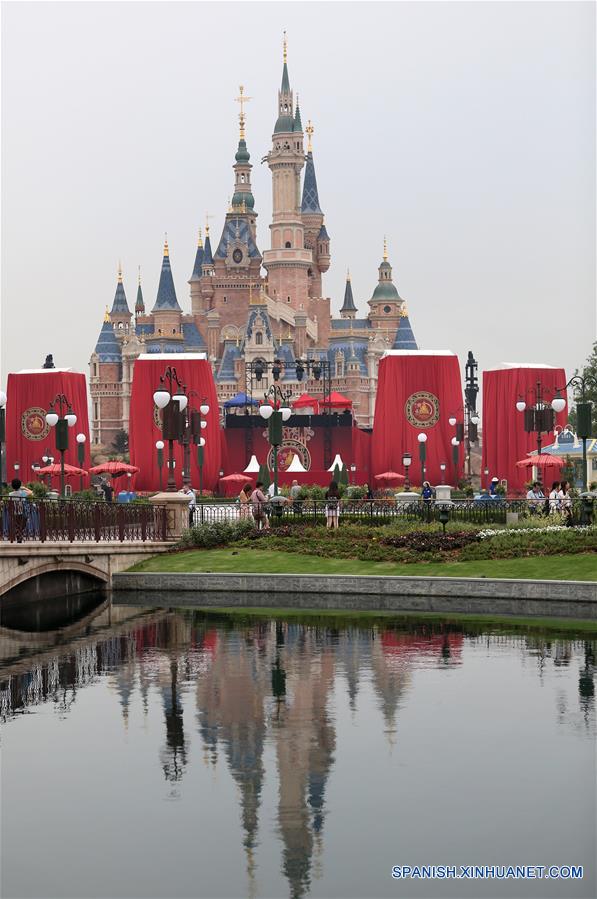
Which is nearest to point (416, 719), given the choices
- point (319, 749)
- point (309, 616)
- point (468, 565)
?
point (319, 749)

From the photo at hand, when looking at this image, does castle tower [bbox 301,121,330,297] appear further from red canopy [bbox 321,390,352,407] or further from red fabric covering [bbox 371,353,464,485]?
red fabric covering [bbox 371,353,464,485]

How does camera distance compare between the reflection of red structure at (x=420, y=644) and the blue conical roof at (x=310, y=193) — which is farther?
the blue conical roof at (x=310, y=193)

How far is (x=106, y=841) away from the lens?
11312 mm

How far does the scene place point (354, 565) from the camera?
93.4 ft

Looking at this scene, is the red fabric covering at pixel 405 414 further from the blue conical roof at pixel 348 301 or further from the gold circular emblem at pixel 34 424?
the blue conical roof at pixel 348 301

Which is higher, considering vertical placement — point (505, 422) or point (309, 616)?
point (505, 422)

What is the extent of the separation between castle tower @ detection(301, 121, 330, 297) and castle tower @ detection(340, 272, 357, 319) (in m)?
3.57

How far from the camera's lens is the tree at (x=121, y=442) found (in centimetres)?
15151

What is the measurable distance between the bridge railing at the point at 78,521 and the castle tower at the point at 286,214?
123413mm

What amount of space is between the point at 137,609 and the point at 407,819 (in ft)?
51.0

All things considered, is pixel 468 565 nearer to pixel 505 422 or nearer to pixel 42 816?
pixel 42 816

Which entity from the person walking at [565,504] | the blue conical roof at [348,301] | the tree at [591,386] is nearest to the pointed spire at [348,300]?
the blue conical roof at [348,301]

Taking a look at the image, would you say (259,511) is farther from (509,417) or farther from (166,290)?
(166,290)

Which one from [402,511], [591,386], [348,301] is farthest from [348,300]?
[402,511]
